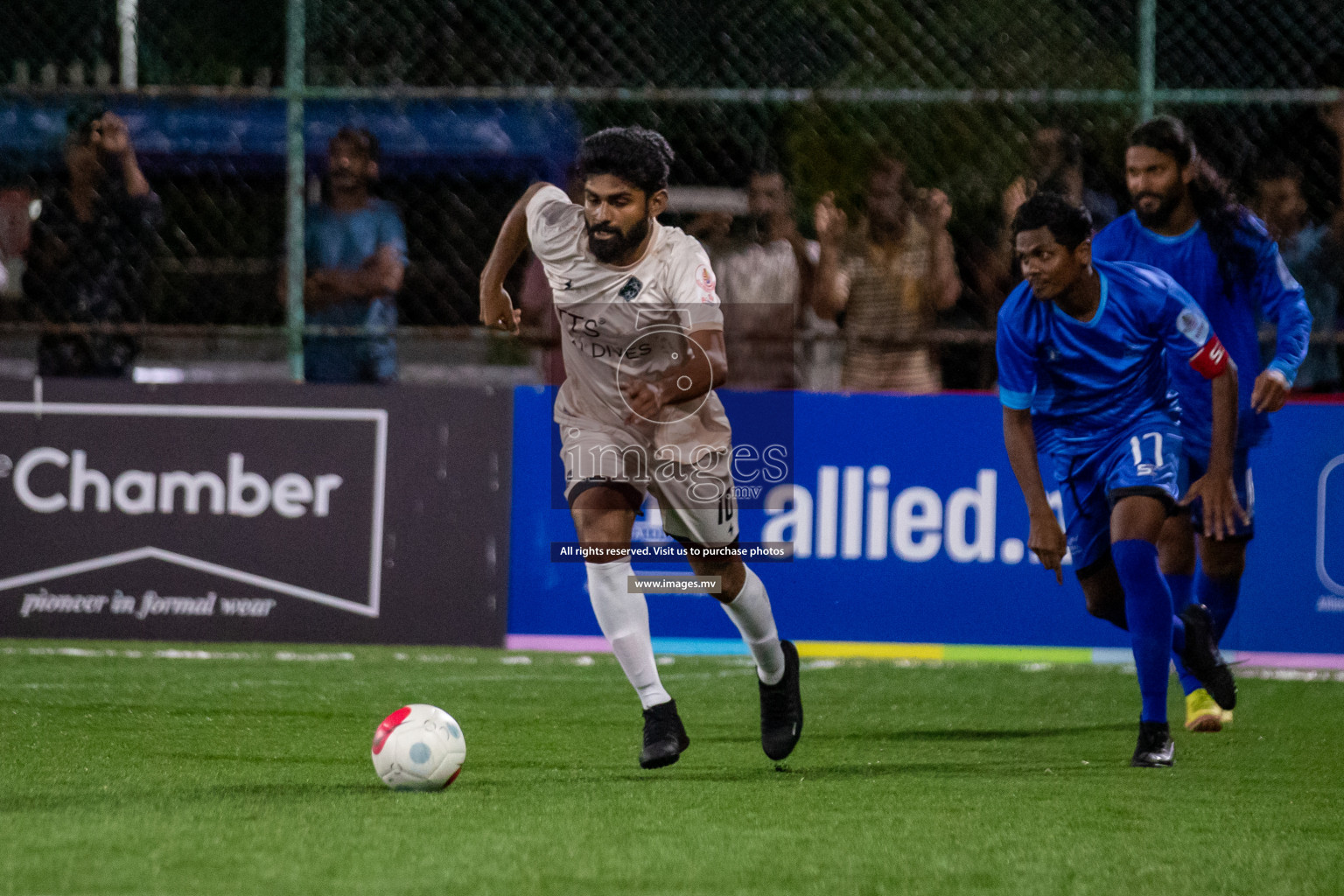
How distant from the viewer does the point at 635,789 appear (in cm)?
491

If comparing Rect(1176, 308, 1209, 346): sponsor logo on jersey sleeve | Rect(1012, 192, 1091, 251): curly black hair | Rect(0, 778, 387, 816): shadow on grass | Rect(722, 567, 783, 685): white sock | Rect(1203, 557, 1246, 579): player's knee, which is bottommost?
Rect(0, 778, 387, 816): shadow on grass

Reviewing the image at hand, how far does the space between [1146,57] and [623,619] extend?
4.71 m

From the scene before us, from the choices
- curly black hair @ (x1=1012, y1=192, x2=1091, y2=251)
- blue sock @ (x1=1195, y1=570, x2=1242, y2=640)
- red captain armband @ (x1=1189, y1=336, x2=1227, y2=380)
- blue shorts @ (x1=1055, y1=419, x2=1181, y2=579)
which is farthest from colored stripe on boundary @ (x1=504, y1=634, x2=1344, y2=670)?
curly black hair @ (x1=1012, y1=192, x2=1091, y2=251)

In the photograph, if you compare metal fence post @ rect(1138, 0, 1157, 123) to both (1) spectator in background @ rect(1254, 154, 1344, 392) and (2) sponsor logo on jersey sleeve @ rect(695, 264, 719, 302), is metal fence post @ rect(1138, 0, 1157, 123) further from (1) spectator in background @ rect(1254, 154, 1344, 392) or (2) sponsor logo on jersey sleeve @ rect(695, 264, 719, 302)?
(2) sponsor logo on jersey sleeve @ rect(695, 264, 719, 302)

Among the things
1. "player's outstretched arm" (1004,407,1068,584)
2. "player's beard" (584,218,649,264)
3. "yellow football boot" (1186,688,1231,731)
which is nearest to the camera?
"player's beard" (584,218,649,264)

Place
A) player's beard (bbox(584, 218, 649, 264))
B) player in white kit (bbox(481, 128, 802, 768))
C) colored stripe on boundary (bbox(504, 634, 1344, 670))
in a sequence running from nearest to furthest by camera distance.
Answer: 1. player in white kit (bbox(481, 128, 802, 768))
2. player's beard (bbox(584, 218, 649, 264))
3. colored stripe on boundary (bbox(504, 634, 1344, 670))

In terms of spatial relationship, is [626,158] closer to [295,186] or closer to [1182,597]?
[1182,597]

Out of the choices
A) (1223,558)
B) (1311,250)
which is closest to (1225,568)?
(1223,558)

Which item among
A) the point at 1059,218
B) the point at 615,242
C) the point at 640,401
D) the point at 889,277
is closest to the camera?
the point at 640,401

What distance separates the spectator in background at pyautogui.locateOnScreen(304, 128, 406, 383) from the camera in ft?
28.7

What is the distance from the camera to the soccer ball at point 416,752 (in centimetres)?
473

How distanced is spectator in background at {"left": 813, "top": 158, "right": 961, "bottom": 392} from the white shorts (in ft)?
10.9

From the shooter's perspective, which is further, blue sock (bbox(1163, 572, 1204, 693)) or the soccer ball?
blue sock (bbox(1163, 572, 1204, 693))

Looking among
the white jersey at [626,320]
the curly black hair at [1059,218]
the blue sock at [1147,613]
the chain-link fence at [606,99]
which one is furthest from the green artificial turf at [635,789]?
the chain-link fence at [606,99]
